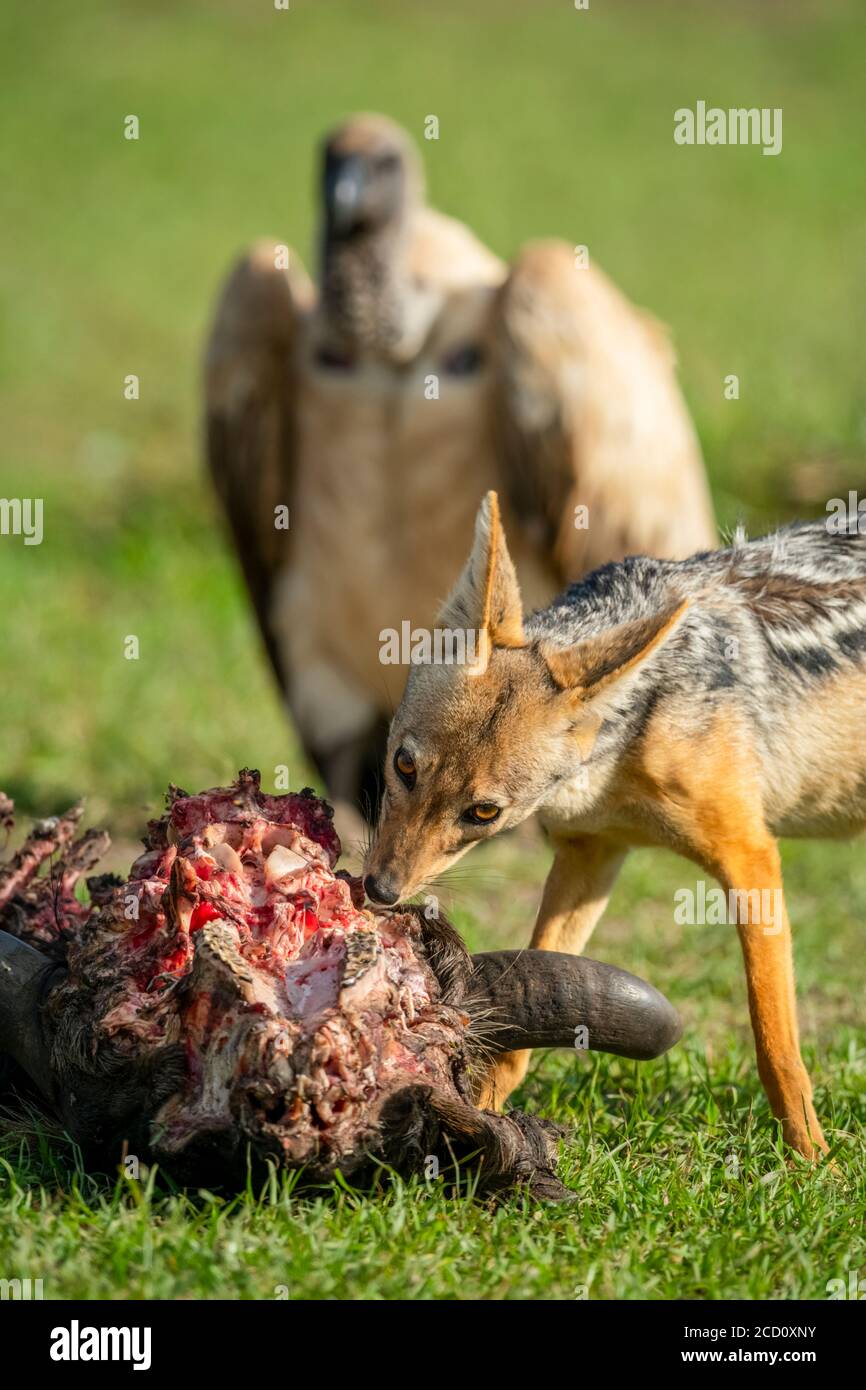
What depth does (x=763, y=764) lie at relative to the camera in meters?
3.95

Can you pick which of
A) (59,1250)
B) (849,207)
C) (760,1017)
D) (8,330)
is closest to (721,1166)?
(760,1017)

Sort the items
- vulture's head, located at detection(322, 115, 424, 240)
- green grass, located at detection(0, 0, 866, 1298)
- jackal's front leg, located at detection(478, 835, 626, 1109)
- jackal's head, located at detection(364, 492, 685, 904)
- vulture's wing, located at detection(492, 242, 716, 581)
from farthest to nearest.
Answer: vulture's head, located at detection(322, 115, 424, 240) < vulture's wing, located at detection(492, 242, 716, 581) < jackal's front leg, located at detection(478, 835, 626, 1109) < jackal's head, located at detection(364, 492, 685, 904) < green grass, located at detection(0, 0, 866, 1298)

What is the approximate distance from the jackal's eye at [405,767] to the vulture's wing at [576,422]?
13.5 ft

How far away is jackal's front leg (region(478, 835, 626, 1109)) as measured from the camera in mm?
4168

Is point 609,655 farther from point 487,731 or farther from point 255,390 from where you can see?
point 255,390

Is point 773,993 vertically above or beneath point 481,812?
beneath

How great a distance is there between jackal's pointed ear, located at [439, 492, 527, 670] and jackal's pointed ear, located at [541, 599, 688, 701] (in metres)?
0.12

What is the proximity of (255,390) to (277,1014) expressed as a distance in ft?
17.7

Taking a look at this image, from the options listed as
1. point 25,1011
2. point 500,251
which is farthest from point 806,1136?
point 500,251

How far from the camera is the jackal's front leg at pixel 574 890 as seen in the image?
13.7 feet

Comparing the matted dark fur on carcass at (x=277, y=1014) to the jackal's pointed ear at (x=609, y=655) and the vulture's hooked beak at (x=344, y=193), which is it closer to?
the jackal's pointed ear at (x=609, y=655)

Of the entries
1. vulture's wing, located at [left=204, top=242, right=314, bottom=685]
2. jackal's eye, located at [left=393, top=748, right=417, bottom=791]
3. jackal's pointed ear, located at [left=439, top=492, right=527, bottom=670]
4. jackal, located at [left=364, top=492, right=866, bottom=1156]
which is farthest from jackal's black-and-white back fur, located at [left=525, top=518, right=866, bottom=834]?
vulture's wing, located at [left=204, top=242, right=314, bottom=685]

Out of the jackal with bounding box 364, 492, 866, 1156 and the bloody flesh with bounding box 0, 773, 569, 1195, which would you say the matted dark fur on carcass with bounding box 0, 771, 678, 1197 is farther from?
the jackal with bounding box 364, 492, 866, 1156

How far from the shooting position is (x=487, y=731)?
3551 mm
